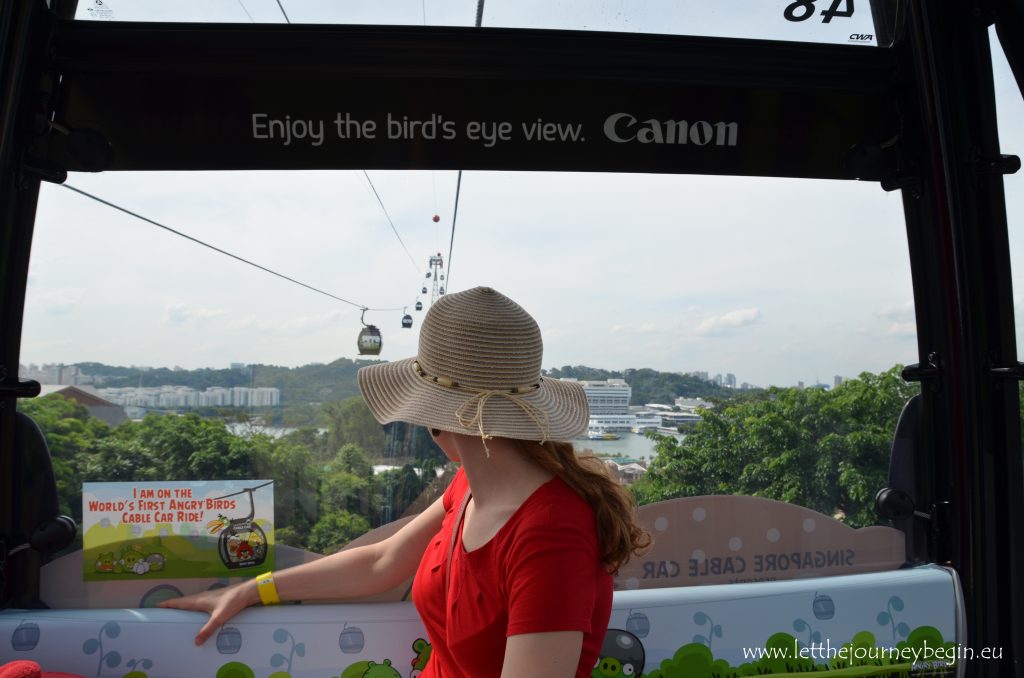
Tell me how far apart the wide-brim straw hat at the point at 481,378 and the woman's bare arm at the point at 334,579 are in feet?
2.11

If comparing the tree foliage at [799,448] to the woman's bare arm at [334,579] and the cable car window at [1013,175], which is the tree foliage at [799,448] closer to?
the cable car window at [1013,175]

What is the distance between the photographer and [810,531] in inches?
89.5

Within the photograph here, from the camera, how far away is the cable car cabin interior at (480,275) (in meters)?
2.00

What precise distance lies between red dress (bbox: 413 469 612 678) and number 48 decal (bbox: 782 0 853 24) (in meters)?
1.58

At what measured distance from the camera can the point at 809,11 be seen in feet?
6.75

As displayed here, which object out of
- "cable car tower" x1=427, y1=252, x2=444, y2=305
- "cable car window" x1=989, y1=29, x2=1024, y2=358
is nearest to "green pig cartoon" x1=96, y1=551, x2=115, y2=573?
"cable car tower" x1=427, y1=252, x2=444, y2=305

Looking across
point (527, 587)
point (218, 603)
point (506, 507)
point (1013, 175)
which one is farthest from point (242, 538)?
point (1013, 175)

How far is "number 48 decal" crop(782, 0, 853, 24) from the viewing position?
205 cm

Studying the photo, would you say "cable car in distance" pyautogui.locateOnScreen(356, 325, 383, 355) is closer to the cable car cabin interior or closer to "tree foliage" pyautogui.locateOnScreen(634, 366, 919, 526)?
the cable car cabin interior

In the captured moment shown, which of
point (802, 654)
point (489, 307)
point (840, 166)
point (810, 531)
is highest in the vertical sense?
point (840, 166)

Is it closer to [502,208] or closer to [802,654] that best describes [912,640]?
[802,654]

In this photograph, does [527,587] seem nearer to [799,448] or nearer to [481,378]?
[481,378]

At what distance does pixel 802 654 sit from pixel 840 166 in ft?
4.87

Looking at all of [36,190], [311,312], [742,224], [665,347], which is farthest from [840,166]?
[36,190]
